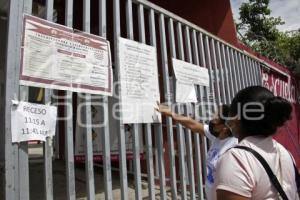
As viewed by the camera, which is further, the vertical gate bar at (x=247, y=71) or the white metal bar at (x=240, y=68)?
the vertical gate bar at (x=247, y=71)

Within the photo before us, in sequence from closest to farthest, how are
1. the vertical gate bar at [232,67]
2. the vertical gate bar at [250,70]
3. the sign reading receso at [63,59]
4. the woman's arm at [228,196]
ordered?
the woman's arm at [228,196], the sign reading receso at [63,59], the vertical gate bar at [232,67], the vertical gate bar at [250,70]

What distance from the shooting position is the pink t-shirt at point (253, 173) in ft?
5.97

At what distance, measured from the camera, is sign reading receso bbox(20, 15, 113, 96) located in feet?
7.21

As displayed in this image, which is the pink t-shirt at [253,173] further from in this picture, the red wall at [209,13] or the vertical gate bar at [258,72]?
the red wall at [209,13]

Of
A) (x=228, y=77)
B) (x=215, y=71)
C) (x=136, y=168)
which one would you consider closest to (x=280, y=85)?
(x=228, y=77)

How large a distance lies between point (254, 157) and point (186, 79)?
6.21 feet

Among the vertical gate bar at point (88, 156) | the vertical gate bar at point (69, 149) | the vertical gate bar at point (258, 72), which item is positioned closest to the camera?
the vertical gate bar at point (69, 149)

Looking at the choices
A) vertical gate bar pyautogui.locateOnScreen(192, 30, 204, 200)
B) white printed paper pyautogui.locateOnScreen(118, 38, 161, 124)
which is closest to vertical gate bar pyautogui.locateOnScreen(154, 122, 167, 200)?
white printed paper pyautogui.locateOnScreen(118, 38, 161, 124)

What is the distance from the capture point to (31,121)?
2.15 meters

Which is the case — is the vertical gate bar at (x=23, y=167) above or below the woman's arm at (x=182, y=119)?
below

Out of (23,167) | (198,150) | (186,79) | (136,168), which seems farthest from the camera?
(198,150)

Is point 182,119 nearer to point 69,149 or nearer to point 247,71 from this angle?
point 69,149

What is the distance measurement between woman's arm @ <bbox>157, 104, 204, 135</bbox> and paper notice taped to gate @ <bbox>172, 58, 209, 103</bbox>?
0.19 metres

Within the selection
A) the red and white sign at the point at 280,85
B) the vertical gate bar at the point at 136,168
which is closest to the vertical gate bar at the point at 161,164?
the vertical gate bar at the point at 136,168
